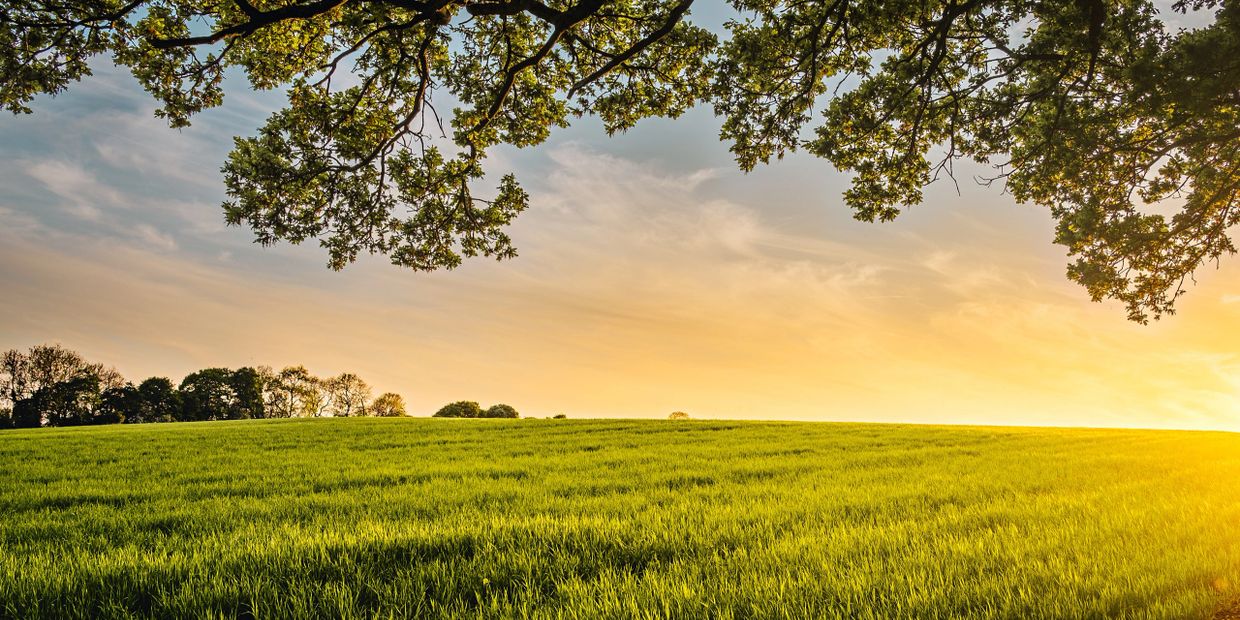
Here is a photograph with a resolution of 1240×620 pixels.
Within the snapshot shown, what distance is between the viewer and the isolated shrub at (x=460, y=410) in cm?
7988

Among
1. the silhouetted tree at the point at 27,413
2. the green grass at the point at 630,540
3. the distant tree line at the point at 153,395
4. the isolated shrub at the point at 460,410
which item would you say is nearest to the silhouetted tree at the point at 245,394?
the distant tree line at the point at 153,395

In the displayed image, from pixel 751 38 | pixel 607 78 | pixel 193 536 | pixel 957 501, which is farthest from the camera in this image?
pixel 607 78

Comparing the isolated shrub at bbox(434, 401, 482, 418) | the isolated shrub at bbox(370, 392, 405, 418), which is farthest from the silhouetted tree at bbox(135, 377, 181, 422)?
the isolated shrub at bbox(434, 401, 482, 418)

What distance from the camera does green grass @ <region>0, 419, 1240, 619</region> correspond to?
3957 mm

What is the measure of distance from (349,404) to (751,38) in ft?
370

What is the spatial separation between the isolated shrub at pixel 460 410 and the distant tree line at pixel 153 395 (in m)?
22.3

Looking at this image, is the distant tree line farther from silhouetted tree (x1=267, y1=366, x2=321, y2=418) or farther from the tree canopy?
the tree canopy

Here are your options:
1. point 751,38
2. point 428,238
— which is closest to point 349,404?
point 428,238

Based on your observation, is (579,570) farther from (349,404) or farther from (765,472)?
(349,404)

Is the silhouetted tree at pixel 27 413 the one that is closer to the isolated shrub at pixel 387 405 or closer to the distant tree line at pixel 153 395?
the distant tree line at pixel 153 395

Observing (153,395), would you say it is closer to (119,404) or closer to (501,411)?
(119,404)

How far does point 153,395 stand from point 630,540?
373 feet

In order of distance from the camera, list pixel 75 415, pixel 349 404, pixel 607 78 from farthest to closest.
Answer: pixel 349 404 < pixel 75 415 < pixel 607 78

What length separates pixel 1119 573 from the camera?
4.38 metres
